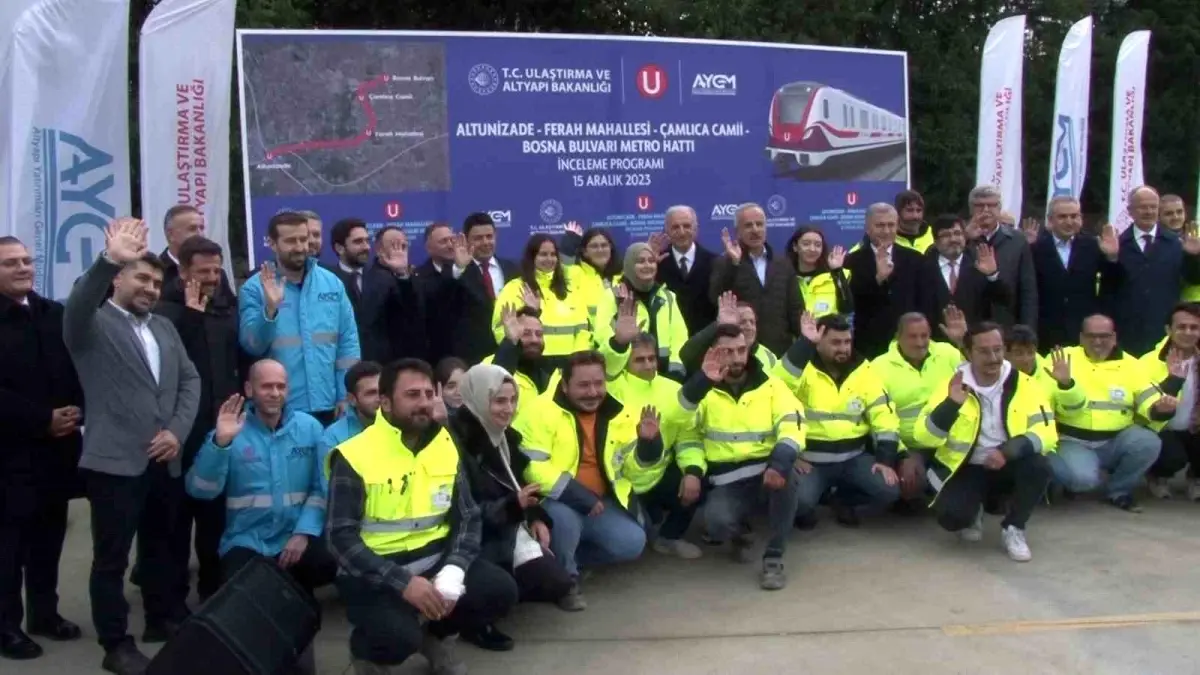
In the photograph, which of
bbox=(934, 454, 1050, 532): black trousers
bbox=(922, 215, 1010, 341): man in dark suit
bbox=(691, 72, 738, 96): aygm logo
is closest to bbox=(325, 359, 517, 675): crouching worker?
bbox=(934, 454, 1050, 532): black trousers

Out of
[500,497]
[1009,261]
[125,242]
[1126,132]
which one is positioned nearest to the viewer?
[125,242]

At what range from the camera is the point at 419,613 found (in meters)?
4.46

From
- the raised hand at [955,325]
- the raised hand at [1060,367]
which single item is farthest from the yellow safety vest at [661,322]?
the raised hand at [1060,367]

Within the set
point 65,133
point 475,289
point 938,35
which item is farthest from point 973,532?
point 938,35

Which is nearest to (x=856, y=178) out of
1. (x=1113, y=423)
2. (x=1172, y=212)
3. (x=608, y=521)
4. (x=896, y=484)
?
(x=1172, y=212)

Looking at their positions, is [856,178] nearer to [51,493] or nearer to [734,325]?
[734,325]

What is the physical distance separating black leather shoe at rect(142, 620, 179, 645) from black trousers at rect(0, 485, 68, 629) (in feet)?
1.49

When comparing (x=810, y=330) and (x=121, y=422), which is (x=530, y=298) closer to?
(x=810, y=330)

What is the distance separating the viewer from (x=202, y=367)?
5.27 meters

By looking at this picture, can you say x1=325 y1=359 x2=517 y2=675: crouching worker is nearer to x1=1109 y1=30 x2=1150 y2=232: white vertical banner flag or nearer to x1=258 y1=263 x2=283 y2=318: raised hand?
x1=258 y1=263 x2=283 y2=318: raised hand

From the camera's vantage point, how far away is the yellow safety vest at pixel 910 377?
6.82 m

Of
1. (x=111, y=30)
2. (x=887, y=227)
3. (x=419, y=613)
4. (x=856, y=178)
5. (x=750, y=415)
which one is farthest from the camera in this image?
(x=856, y=178)

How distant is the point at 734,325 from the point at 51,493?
3.33 m

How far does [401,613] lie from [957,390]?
331cm
